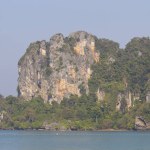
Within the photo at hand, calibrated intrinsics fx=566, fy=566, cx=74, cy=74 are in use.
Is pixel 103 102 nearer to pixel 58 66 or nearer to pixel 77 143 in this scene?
pixel 58 66

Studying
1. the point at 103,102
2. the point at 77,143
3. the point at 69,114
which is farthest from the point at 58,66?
the point at 77,143

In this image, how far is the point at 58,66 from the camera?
11050cm

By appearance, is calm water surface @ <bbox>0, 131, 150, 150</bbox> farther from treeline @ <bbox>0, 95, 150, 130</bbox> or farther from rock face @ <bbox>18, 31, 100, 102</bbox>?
rock face @ <bbox>18, 31, 100, 102</bbox>

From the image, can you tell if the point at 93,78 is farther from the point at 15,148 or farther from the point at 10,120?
the point at 15,148

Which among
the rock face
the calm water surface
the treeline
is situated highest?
the rock face

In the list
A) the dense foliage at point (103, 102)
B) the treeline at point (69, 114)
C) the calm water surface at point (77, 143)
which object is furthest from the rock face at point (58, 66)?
the calm water surface at point (77, 143)

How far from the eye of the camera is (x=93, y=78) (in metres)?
110

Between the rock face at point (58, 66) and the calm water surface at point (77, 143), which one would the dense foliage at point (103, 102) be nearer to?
the rock face at point (58, 66)

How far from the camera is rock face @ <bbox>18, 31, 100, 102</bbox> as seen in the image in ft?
362

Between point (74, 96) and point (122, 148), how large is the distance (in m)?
60.6

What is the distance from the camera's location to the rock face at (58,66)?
4338 inches

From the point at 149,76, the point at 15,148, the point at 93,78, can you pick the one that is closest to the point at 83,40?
the point at 93,78

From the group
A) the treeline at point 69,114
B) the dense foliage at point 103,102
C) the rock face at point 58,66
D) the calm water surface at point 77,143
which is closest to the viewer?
the calm water surface at point 77,143

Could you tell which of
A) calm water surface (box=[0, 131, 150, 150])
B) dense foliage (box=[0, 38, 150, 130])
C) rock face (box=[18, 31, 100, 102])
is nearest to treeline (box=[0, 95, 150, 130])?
dense foliage (box=[0, 38, 150, 130])
